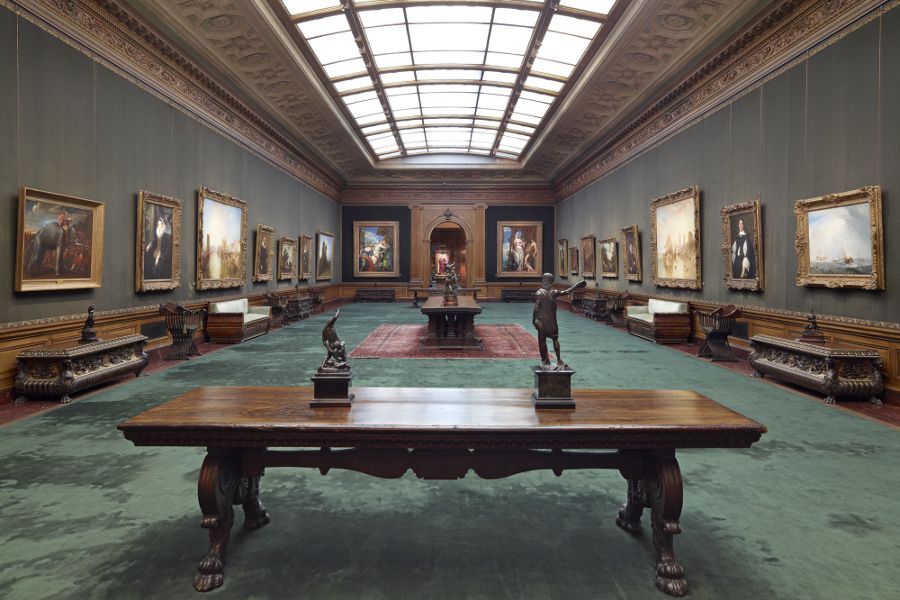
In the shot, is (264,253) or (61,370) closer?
(61,370)

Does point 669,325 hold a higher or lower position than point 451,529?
higher

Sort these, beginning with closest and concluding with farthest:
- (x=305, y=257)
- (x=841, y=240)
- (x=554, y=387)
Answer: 1. (x=554, y=387)
2. (x=841, y=240)
3. (x=305, y=257)

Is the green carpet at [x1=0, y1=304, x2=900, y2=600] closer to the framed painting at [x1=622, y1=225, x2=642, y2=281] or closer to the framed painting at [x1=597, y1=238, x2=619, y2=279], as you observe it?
the framed painting at [x1=622, y1=225, x2=642, y2=281]

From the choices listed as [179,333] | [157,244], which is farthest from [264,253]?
[179,333]

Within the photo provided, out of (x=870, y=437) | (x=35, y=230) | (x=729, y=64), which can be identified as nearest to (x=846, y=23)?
(x=729, y=64)

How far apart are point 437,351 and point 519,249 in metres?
16.7

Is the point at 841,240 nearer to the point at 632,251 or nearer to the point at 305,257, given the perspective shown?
the point at 632,251

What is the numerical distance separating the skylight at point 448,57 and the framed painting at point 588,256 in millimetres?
4915

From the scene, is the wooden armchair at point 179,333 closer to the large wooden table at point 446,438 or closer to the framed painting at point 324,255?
the large wooden table at point 446,438

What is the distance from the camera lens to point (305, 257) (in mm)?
19531

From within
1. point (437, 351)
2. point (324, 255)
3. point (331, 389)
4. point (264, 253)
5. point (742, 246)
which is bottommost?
point (437, 351)

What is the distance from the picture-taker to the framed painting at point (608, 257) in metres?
16.6

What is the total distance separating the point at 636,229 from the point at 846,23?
782cm

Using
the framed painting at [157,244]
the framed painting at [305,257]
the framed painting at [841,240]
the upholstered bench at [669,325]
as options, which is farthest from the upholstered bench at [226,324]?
the framed painting at [841,240]
